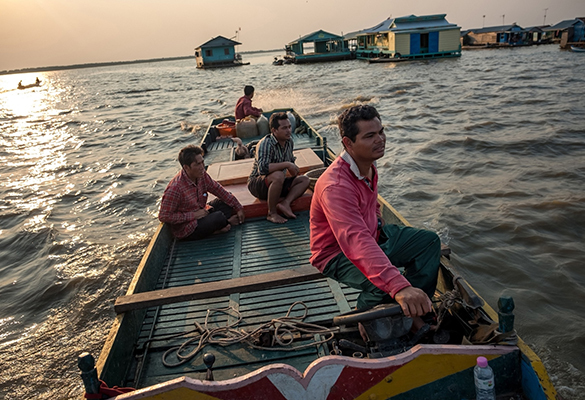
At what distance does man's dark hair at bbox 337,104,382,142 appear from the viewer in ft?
8.13

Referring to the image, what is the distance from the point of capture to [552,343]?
15.2 ft

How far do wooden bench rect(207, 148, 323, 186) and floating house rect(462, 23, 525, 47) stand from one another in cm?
6053

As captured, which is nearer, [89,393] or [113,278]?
[89,393]

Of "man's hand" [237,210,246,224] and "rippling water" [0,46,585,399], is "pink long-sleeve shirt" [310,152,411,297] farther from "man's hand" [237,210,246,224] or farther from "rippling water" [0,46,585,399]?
"rippling water" [0,46,585,399]

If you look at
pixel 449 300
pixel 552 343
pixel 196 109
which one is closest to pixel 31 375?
pixel 449 300

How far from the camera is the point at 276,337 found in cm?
322

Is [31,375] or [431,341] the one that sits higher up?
[431,341]

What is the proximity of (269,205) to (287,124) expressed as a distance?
1146 mm

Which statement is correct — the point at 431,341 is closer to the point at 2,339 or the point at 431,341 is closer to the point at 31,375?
the point at 31,375

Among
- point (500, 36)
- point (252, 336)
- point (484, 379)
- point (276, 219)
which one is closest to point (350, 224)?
point (484, 379)

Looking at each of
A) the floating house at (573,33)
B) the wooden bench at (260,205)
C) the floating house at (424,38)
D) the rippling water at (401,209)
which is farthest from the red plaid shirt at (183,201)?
the floating house at (573,33)

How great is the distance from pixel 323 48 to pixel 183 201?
60380 mm

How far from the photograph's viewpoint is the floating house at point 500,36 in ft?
188

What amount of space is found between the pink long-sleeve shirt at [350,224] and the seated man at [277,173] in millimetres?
2486
